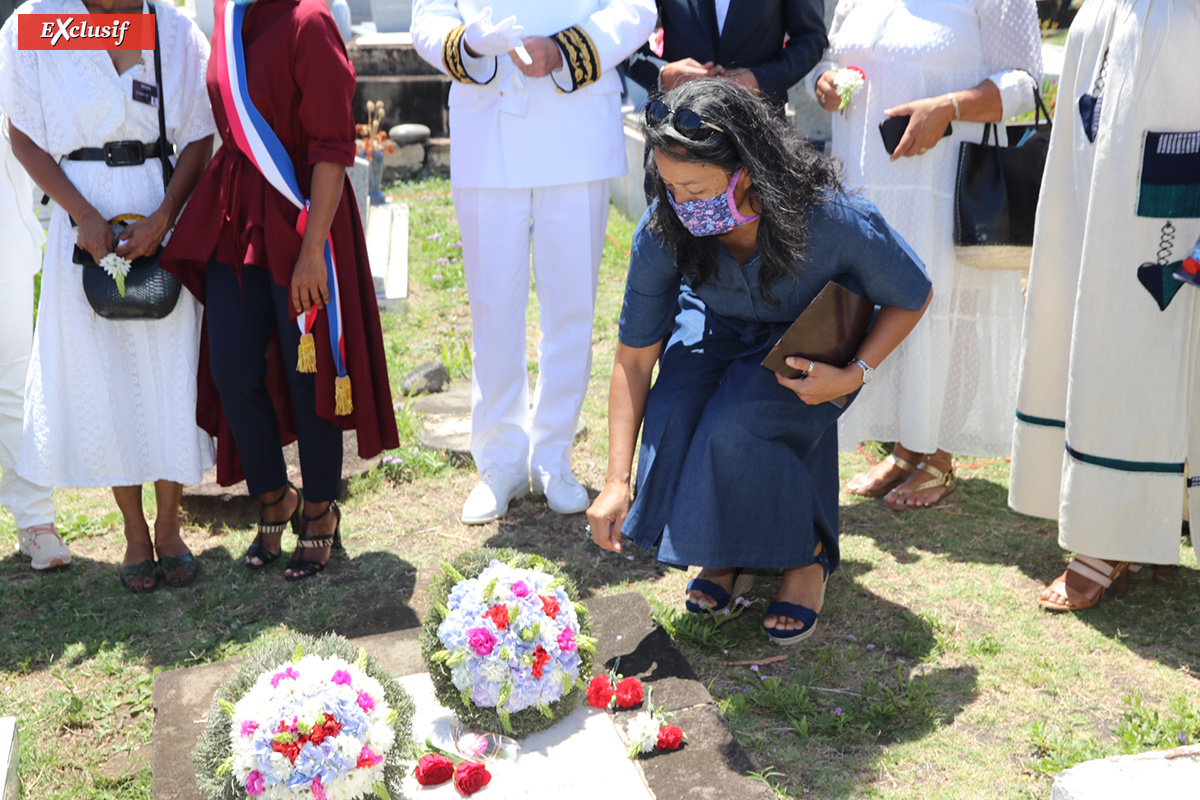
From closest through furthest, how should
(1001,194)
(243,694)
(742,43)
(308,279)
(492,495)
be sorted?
(243,694) → (308,279) → (1001,194) → (742,43) → (492,495)

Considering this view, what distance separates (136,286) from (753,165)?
1.88 m

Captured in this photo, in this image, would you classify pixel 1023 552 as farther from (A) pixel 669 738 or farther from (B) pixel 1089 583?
(A) pixel 669 738

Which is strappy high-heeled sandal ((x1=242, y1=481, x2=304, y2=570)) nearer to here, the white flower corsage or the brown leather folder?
the white flower corsage

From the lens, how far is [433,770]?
2291 millimetres

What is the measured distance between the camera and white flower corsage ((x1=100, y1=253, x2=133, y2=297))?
3252 mm

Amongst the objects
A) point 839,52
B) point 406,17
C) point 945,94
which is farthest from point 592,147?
point 406,17

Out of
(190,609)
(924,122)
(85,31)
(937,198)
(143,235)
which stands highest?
(85,31)

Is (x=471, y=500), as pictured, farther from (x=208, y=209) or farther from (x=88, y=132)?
(x=88, y=132)

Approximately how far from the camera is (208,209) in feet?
10.9

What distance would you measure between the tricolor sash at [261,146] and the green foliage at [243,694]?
3.84ft

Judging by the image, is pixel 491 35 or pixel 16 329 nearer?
pixel 491 35

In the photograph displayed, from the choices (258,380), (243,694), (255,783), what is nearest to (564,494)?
(258,380)

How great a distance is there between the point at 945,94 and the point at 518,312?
1.62 m

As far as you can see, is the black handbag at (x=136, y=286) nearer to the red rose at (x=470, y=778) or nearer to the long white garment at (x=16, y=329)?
the long white garment at (x=16, y=329)
